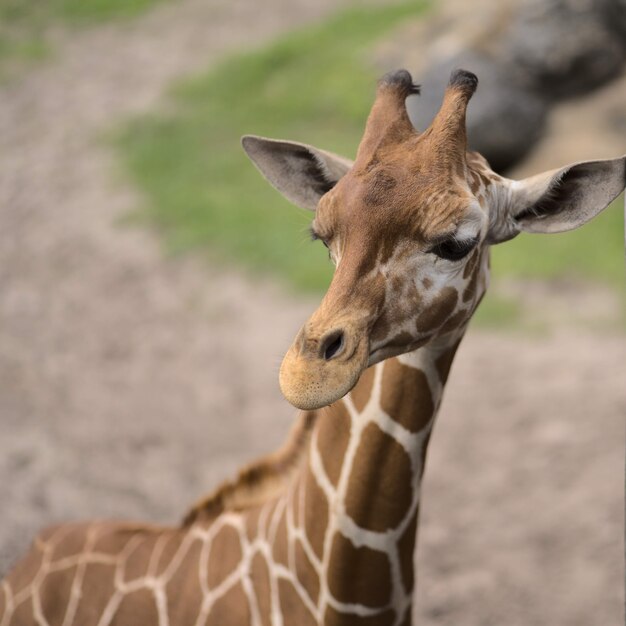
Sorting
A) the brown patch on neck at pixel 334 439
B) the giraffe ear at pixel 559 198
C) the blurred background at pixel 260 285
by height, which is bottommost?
the brown patch on neck at pixel 334 439

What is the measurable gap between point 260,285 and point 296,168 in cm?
523

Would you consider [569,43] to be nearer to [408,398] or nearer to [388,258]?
[408,398]

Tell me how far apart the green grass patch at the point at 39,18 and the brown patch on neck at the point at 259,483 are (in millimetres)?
10868

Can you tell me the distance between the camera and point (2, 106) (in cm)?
1202

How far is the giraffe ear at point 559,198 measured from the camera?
263cm

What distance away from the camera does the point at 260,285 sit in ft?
26.8

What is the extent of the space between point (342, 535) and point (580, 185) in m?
1.19

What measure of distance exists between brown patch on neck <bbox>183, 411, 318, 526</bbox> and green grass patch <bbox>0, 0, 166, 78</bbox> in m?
10.9

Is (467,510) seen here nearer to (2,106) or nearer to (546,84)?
(546,84)

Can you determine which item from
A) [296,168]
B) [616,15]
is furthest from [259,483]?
[616,15]

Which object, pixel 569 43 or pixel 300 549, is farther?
pixel 569 43

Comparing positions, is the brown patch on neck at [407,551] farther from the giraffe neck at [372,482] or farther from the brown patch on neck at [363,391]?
the brown patch on neck at [363,391]

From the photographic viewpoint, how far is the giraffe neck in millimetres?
2770

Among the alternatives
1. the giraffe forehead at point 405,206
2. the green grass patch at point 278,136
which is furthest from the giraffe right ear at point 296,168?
the green grass patch at point 278,136
